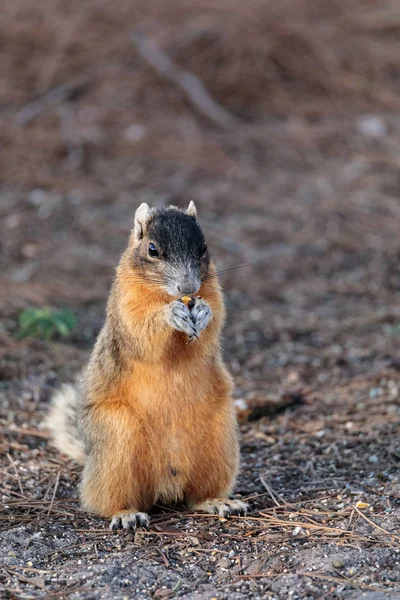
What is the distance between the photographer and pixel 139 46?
11.2m

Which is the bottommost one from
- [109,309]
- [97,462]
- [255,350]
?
[255,350]

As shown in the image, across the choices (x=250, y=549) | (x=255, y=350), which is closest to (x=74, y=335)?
(x=255, y=350)

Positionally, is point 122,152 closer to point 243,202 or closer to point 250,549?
point 243,202

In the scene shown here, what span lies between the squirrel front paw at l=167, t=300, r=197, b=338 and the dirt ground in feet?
2.91

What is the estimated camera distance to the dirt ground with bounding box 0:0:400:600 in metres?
3.53

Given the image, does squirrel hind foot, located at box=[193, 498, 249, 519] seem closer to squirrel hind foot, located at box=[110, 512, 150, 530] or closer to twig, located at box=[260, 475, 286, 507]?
twig, located at box=[260, 475, 286, 507]

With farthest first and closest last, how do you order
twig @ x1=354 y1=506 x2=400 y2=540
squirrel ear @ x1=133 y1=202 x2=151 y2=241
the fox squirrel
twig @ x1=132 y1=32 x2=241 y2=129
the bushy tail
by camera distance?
twig @ x1=132 y1=32 x2=241 y2=129 < the bushy tail < squirrel ear @ x1=133 y1=202 x2=151 y2=241 < the fox squirrel < twig @ x1=354 y1=506 x2=400 y2=540

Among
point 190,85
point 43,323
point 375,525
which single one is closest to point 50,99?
point 190,85

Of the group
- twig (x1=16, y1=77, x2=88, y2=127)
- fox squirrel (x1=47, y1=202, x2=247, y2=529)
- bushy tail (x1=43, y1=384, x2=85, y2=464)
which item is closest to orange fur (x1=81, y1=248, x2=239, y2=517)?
fox squirrel (x1=47, y1=202, x2=247, y2=529)

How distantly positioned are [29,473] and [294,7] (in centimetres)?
943

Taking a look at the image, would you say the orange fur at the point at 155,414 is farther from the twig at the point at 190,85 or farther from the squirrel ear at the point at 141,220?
the twig at the point at 190,85

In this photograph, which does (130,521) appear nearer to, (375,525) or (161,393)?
(161,393)

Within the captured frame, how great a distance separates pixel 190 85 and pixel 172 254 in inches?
294

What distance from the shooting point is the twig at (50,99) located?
33.7ft
